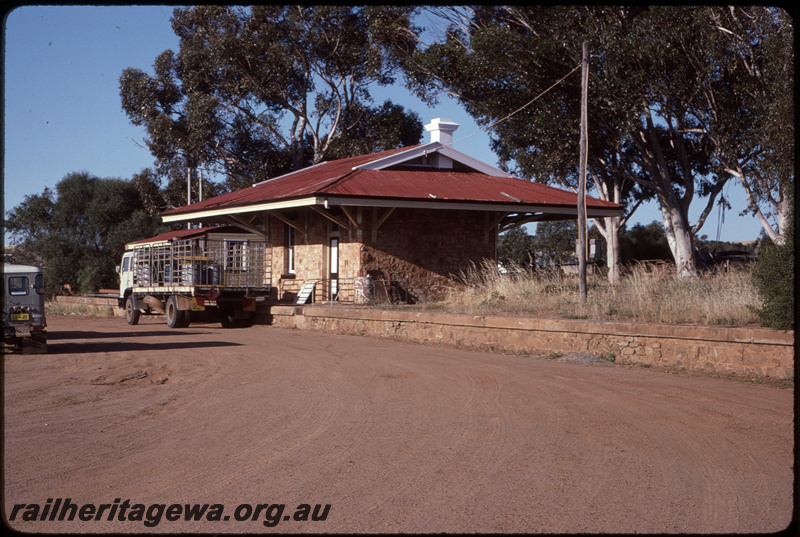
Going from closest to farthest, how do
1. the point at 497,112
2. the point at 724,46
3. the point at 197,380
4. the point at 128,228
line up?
the point at 197,380 → the point at 724,46 → the point at 497,112 → the point at 128,228

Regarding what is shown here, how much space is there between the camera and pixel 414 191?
22469 mm

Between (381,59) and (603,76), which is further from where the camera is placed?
(381,59)

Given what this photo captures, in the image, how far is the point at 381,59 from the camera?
3850cm

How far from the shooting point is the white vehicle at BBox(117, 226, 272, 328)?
69.9 ft

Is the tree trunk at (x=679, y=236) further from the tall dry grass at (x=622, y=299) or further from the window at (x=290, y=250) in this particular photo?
the window at (x=290, y=250)

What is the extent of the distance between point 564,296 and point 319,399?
9.54m

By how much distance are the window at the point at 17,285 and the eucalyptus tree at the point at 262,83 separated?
25.6 metres

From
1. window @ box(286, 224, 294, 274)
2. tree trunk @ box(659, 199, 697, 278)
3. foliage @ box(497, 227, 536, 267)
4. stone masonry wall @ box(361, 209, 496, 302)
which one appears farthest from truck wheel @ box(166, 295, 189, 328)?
foliage @ box(497, 227, 536, 267)

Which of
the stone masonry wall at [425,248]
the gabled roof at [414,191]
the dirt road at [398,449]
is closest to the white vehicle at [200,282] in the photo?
the gabled roof at [414,191]

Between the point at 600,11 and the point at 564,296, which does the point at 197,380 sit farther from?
the point at 600,11

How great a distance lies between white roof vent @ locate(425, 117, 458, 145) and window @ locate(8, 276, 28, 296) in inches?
595

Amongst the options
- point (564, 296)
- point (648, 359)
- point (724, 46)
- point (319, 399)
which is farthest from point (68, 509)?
point (724, 46)

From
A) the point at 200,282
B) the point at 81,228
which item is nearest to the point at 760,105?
the point at 200,282

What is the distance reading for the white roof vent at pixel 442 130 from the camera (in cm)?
2616
